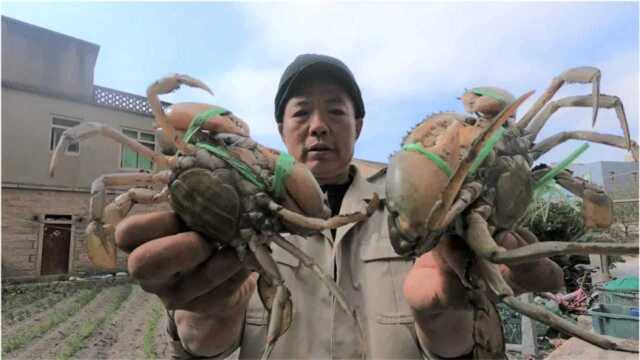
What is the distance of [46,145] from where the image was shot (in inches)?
552

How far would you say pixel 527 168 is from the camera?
3.82 feet

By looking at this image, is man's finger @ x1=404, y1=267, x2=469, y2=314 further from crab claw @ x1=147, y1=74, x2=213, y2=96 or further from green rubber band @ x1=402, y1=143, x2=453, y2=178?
crab claw @ x1=147, y1=74, x2=213, y2=96

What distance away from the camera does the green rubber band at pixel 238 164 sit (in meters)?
1.28

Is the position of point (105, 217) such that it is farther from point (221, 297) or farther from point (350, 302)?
point (350, 302)

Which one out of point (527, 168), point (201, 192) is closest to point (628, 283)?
point (527, 168)

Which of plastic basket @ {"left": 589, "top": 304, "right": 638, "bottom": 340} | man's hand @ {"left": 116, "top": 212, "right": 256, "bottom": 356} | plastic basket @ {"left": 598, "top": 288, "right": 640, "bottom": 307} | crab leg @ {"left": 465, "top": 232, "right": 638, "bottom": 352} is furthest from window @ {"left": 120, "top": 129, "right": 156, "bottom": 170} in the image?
plastic basket @ {"left": 598, "top": 288, "right": 640, "bottom": 307}

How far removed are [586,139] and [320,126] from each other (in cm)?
106

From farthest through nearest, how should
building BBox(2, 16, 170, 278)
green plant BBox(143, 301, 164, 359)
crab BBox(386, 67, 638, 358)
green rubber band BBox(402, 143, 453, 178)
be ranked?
building BBox(2, 16, 170, 278) < green plant BBox(143, 301, 164, 359) < green rubber band BBox(402, 143, 453, 178) < crab BBox(386, 67, 638, 358)

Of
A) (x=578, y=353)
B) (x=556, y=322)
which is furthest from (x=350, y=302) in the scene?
(x=578, y=353)

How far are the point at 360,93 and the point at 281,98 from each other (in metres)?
0.46

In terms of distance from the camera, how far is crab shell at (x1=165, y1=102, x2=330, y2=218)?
133 cm

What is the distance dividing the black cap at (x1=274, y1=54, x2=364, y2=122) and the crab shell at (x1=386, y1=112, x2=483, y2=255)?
3.20 ft

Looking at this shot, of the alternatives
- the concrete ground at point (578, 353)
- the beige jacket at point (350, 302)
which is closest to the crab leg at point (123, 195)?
the beige jacket at point (350, 302)

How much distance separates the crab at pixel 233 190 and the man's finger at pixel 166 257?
6 centimetres
